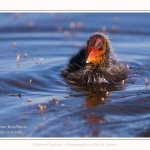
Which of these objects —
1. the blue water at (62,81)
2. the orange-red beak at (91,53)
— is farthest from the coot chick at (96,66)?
the blue water at (62,81)

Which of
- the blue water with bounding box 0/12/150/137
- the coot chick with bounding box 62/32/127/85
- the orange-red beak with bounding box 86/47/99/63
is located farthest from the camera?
the coot chick with bounding box 62/32/127/85

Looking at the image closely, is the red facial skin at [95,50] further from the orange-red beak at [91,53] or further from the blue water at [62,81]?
the blue water at [62,81]

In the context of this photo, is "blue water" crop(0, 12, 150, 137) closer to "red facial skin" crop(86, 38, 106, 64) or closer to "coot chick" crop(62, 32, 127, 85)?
"coot chick" crop(62, 32, 127, 85)

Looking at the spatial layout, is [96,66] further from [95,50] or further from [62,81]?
[62,81]

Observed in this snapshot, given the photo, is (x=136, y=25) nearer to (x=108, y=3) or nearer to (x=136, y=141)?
(x=108, y=3)

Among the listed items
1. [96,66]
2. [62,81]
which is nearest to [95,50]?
[96,66]

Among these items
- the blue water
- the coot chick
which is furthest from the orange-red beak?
the blue water
